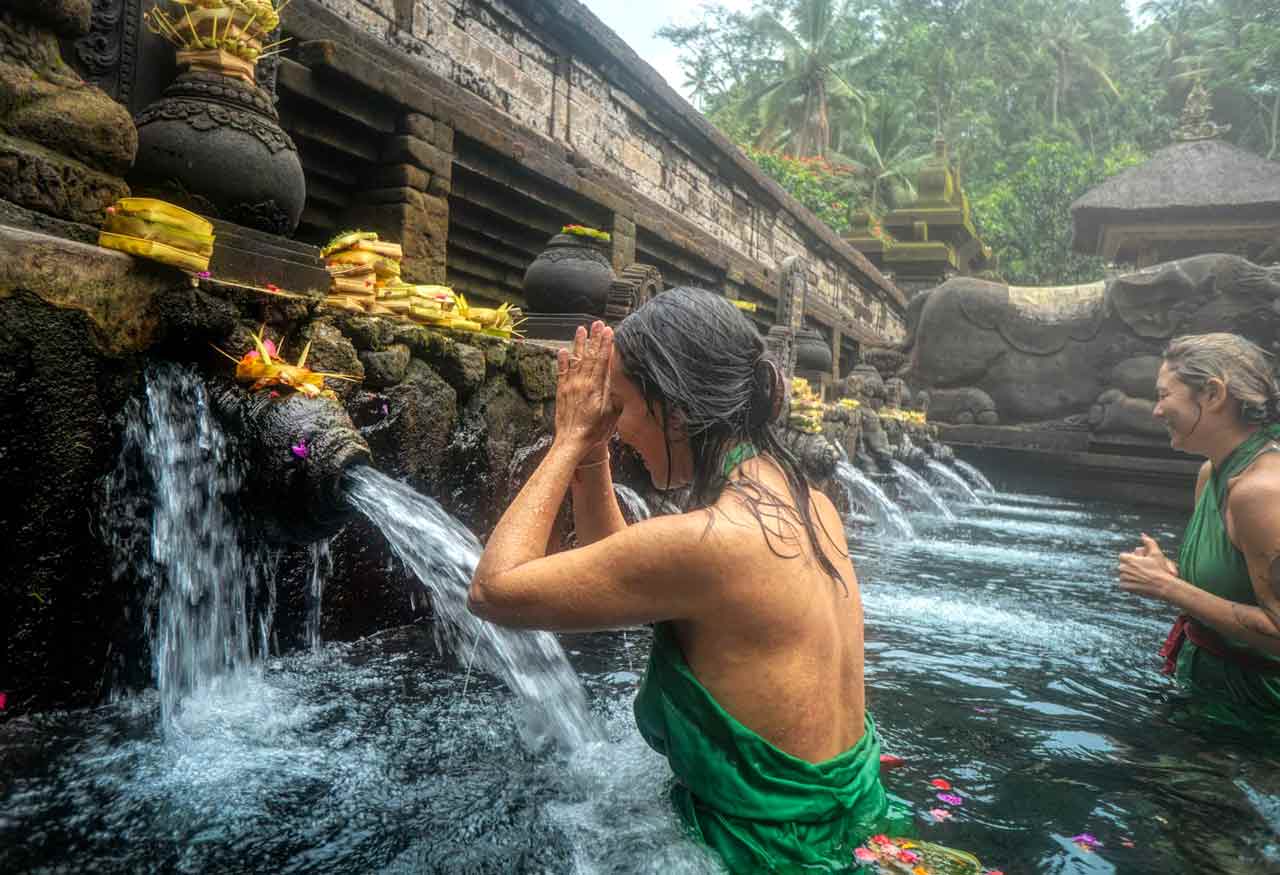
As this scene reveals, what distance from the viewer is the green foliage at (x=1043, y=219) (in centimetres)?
2616

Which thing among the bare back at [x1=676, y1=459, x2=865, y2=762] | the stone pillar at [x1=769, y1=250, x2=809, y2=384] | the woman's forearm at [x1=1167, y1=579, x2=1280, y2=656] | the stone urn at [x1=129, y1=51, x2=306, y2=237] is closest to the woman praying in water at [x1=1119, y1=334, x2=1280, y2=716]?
the woman's forearm at [x1=1167, y1=579, x2=1280, y2=656]

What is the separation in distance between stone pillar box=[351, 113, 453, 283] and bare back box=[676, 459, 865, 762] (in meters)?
5.27

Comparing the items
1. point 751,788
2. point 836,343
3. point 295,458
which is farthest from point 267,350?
point 836,343

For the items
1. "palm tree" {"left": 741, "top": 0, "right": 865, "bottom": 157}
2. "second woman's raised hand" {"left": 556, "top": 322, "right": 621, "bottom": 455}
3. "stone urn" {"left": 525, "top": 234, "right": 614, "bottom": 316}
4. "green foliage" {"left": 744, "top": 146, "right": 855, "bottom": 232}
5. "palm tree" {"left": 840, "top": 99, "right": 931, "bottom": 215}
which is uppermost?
"palm tree" {"left": 741, "top": 0, "right": 865, "bottom": 157}

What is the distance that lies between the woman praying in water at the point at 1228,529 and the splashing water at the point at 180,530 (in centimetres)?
281

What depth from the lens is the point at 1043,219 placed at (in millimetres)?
26828

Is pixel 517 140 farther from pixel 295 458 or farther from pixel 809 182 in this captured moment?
pixel 809 182

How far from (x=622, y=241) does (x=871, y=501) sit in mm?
3964

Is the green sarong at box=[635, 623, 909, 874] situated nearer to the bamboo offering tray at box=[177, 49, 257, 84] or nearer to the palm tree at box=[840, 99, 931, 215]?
the bamboo offering tray at box=[177, 49, 257, 84]

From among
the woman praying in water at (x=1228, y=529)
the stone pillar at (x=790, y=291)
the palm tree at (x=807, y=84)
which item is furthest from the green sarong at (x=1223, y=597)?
the palm tree at (x=807, y=84)

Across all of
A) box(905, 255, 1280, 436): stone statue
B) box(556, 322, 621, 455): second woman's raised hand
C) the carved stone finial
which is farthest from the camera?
the carved stone finial

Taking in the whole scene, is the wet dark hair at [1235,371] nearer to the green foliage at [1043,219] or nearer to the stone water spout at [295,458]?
the stone water spout at [295,458]

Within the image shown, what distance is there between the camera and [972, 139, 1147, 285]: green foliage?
85.8 feet

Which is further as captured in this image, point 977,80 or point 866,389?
point 977,80
